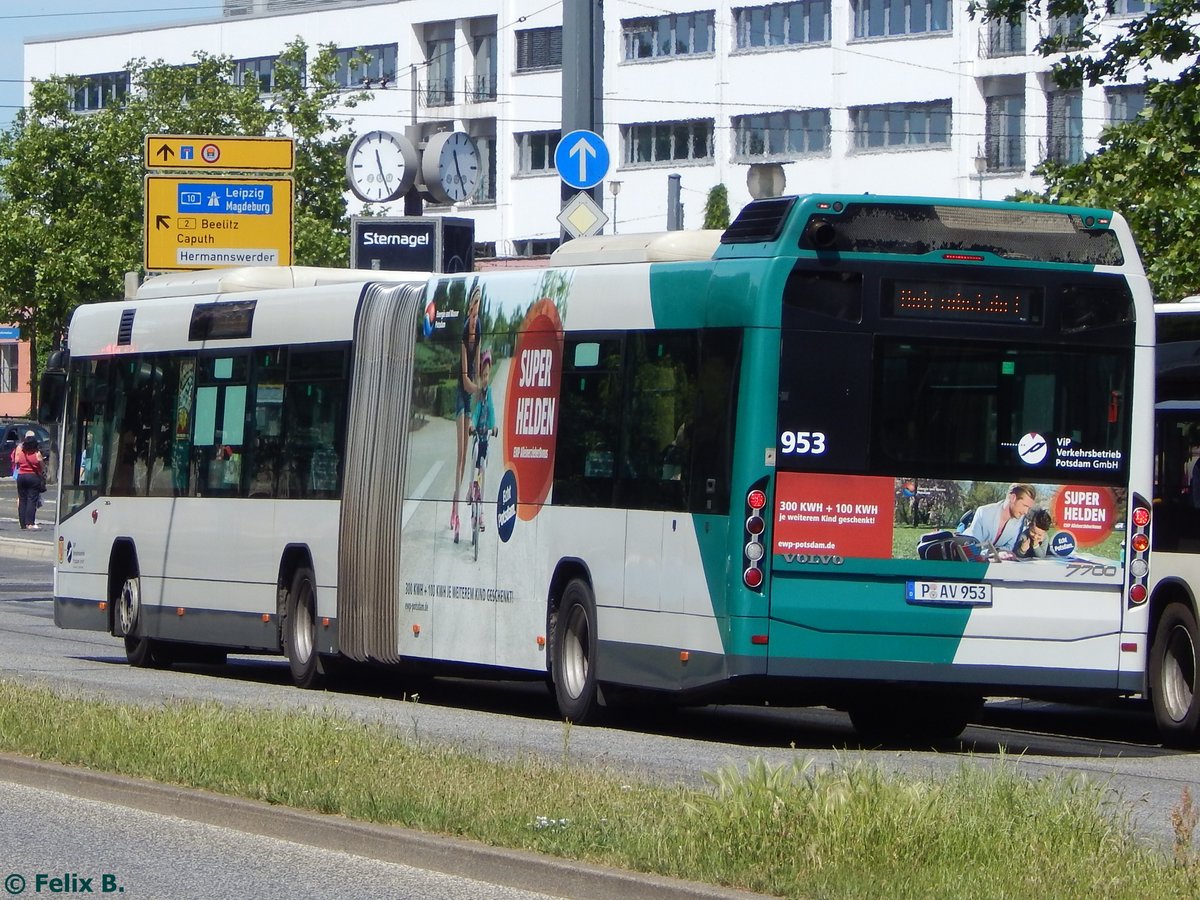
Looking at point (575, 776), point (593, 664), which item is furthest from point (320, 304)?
point (575, 776)

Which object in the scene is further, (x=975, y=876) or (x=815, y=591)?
(x=815, y=591)

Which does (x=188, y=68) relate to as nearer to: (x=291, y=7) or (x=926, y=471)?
(x=291, y=7)

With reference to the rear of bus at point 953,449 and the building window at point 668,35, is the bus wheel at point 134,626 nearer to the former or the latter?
the rear of bus at point 953,449

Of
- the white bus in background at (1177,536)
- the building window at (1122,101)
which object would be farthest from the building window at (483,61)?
the white bus in background at (1177,536)

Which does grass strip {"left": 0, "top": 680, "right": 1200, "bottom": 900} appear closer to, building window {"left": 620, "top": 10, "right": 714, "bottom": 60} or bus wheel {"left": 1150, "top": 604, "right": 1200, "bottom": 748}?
bus wheel {"left": 1150, "top": 604, "right": 1200, "bottom": 748}

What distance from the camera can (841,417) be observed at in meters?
13.1

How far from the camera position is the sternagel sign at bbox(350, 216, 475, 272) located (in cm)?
2455

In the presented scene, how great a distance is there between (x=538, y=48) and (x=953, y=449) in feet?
214

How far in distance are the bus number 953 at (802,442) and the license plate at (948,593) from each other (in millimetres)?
926

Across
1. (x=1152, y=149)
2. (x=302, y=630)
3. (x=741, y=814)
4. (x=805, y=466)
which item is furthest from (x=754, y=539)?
(x=1152, y=149)

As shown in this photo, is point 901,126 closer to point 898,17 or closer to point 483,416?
point 898,17

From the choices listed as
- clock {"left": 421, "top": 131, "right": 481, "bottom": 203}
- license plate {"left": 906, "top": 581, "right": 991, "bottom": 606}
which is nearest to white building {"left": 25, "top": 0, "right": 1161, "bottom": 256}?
clock {"left": 421, "top": 131, "right": 481, "bottom": 203}

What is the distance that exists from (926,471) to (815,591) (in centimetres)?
93

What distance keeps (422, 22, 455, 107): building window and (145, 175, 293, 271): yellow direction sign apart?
49.9 metres
